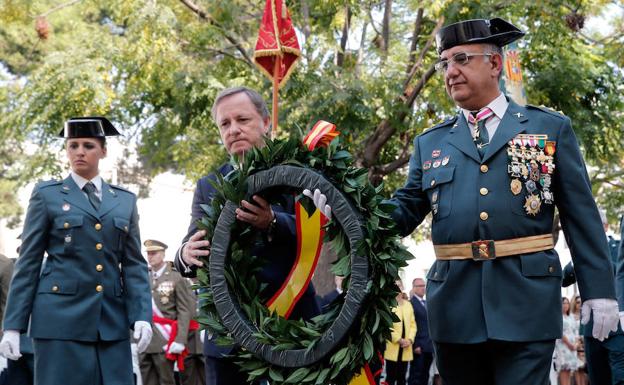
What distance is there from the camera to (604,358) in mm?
8844

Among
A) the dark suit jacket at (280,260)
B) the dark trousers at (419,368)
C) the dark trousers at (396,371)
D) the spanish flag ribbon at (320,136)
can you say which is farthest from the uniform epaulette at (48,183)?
the dark trousers at (419,368)

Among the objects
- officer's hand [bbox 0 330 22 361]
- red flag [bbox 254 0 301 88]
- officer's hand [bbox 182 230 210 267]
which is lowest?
officer's hand [bbox 0 330 22 361]

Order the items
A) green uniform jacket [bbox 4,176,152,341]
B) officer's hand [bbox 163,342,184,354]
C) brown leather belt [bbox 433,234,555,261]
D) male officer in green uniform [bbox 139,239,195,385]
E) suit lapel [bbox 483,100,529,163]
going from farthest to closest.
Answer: male officer in green uniform [bbox 139,239,195,385]
officer's hand [bbox 163,342,184,354]
green uniform jacket [bbox 4,176,152,341]
suit lapel [bbox 483,100,529,163]
brown leather belt [bbox 433,234,555,261]

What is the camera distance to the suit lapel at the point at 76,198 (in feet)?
20.2

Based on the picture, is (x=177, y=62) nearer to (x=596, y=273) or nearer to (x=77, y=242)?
(x=77, y=242)

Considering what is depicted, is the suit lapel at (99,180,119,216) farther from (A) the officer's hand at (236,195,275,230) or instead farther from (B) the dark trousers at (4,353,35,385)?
(B) the dark trousers at (4,353,35,385)

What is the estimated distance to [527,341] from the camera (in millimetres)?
4051

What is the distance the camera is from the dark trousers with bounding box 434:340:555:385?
403cm

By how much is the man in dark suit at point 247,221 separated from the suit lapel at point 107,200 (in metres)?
1.49

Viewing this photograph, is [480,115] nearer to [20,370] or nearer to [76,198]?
[76,198]

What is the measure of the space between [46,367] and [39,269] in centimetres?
63

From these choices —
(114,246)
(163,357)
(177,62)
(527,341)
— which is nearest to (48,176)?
(177,62)

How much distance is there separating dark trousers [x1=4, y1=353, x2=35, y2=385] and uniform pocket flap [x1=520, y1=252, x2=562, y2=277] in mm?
5140

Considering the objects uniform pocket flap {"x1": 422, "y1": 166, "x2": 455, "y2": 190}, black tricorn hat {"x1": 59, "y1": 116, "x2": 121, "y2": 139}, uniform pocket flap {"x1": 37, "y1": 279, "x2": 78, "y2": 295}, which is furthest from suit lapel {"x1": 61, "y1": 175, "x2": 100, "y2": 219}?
uniform pocket flap {"x1": 422, "y1": 166, "x2": 455, "y2": 190}
